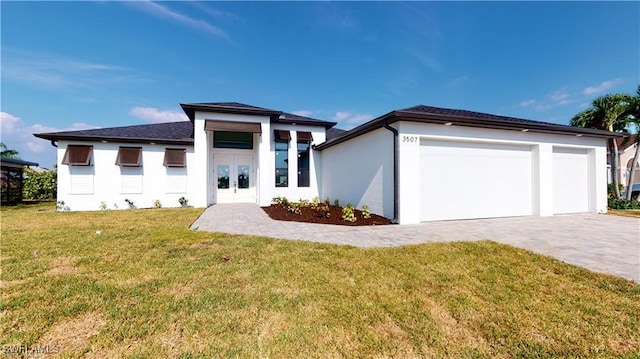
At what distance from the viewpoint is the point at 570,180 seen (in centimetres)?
1127

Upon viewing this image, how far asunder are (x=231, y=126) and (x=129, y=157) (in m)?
6.14

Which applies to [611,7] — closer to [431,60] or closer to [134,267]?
[431,60]

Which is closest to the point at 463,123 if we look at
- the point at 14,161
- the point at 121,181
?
the point at 121,181

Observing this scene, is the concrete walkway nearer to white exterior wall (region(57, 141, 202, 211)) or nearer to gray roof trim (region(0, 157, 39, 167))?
white exterior wall (region(57, 141, 202, 211))

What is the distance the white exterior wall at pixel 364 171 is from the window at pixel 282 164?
8.08 feet

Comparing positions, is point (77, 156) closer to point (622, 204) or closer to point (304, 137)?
point (304, 137)

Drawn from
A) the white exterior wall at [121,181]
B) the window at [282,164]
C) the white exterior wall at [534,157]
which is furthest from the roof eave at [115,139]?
the white exterior wall at [534,157]

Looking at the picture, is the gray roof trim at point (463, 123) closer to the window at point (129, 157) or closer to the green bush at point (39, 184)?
the window at point (129, 157)

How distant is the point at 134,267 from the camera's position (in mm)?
4430

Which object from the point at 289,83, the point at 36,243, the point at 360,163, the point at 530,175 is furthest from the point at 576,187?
the point at 36,243

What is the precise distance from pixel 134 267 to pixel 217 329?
2.85 meters

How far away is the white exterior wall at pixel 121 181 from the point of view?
43.9 ft

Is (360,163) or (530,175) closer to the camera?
(530,175)

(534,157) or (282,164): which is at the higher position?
(282,164)
